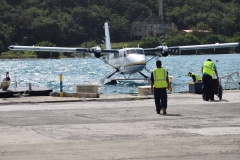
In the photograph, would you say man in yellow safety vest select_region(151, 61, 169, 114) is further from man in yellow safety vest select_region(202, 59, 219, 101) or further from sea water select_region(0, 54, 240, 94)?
sea water select_region(0, 54, 240, 94)

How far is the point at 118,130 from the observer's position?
54.2ft

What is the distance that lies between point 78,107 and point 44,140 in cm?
845

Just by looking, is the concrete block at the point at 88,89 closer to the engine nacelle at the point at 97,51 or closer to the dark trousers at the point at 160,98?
the dark trousers at the point at 160,98

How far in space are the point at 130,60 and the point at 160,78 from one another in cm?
3294

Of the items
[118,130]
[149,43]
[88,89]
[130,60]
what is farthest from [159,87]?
[149,43]

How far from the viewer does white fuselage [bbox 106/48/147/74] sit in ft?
177

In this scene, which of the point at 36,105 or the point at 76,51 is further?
the point at 76,51

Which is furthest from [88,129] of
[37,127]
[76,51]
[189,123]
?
[76,51]

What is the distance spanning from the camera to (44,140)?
1480 cm

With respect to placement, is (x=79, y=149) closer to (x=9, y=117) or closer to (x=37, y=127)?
(x=37, y=127)

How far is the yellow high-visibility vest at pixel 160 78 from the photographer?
21141 mm

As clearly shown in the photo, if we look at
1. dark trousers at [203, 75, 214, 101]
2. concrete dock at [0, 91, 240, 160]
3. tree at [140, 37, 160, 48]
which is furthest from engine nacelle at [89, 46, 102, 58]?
tree at [140, 37, 160, 48]

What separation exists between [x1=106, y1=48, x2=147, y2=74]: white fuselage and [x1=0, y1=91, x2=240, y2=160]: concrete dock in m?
28.0

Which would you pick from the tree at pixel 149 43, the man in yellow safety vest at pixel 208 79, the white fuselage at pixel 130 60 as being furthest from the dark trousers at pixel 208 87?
the tree at pixel 149 43
